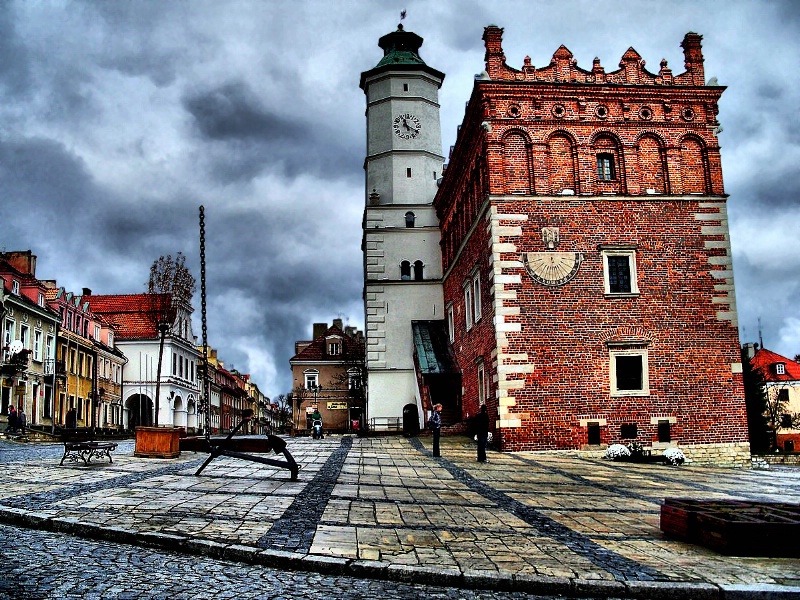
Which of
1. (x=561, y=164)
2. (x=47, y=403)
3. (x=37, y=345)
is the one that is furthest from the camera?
(x=47, y=403)

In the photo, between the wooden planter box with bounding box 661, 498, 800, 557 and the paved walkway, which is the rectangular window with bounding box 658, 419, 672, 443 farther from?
the wooden planter box with bounding box 661, 498, 800, 557

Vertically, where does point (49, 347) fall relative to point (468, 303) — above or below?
below

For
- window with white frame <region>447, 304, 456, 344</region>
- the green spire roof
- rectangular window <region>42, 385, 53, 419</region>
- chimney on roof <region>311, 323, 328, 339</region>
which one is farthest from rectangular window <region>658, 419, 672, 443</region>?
chimney on roof <region>311, 323, 328, 339</region>

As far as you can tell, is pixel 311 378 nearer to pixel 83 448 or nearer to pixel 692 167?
pixel 692 167

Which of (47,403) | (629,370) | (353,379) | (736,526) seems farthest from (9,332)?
(736,526)

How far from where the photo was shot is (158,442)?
59.2 feet

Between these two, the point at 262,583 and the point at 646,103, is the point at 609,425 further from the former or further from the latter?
the point at 262,583

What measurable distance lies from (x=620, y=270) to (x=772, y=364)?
44285 millimetres

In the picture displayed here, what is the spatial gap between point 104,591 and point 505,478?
10933mm

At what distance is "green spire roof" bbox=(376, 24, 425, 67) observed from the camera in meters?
42.7

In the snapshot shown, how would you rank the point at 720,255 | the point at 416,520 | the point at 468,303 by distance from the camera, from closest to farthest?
the point at 416,520 → the point at 720,255 → the point at 468,303

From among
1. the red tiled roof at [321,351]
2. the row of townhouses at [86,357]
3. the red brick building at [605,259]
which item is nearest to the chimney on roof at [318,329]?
the red tiled roof at [321,351]

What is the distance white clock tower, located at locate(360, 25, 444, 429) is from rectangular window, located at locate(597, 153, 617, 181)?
548 inches

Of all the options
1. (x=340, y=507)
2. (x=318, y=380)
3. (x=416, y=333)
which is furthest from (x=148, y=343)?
(x=340, y=507)
